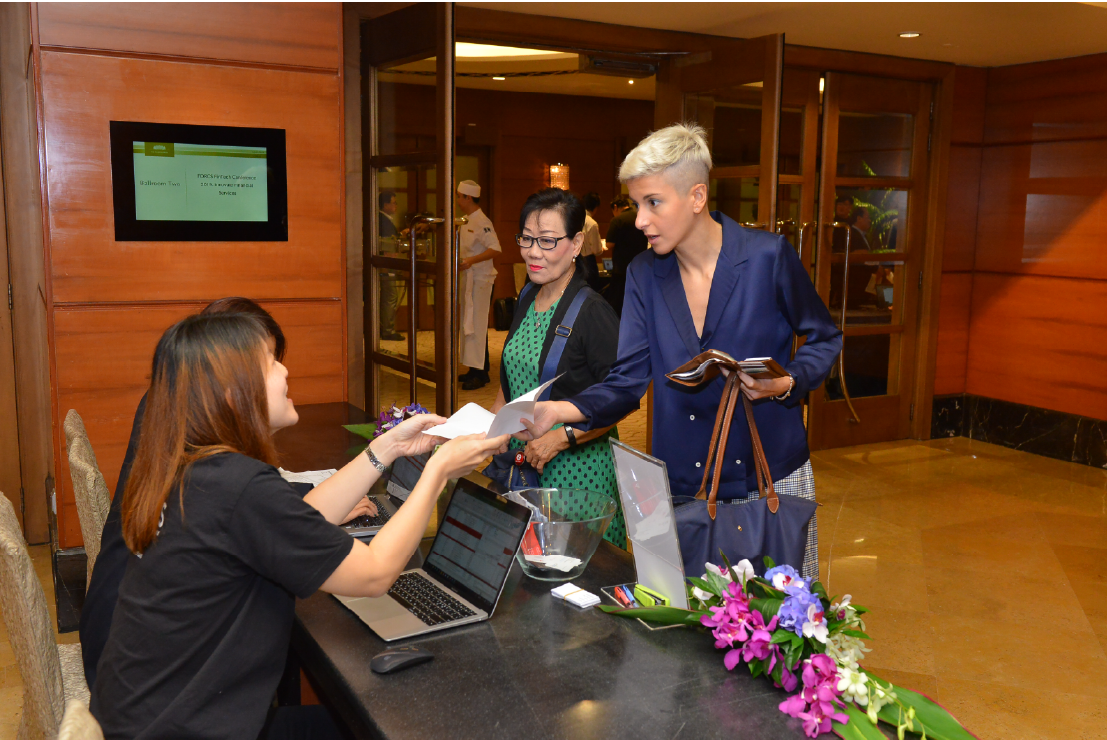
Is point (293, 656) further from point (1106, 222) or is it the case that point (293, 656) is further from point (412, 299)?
point (1106, 222)

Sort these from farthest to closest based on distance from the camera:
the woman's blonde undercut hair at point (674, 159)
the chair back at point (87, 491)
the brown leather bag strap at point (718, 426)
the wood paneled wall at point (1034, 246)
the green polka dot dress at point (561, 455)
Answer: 1. the wood paneled wall at point (1034, 246)
2. the green polka dot dress at point (561, 455)
3. the chair back at point (87, 491)
4. the woman's blonde undercut hair at point (674, 159)
5. the brown leather bag strap at point (718, 426)

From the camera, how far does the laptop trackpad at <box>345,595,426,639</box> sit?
169cm

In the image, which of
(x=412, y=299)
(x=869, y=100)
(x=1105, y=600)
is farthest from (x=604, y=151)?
(x=1105, y=600)

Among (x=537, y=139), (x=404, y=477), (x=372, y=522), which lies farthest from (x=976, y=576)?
(x=537, y=139)

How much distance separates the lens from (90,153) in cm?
348

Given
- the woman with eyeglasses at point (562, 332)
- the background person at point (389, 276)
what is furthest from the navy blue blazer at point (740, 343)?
the background person at point (389, 276)

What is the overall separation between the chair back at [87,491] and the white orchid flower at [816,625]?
1684 millimetres

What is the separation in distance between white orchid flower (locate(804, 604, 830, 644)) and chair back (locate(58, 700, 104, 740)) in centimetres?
100

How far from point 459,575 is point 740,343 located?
91 cm

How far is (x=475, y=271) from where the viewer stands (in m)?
6.77

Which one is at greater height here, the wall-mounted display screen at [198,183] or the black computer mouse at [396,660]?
the wall-mounted display screen at [198,183]

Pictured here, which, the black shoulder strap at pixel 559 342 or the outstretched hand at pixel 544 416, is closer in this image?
the outstretched hand at pixel 544 416

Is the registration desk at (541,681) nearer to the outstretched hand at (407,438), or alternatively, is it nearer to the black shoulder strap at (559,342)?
the outstretched hand at (407,438)

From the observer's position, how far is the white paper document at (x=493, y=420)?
68.4 inches
